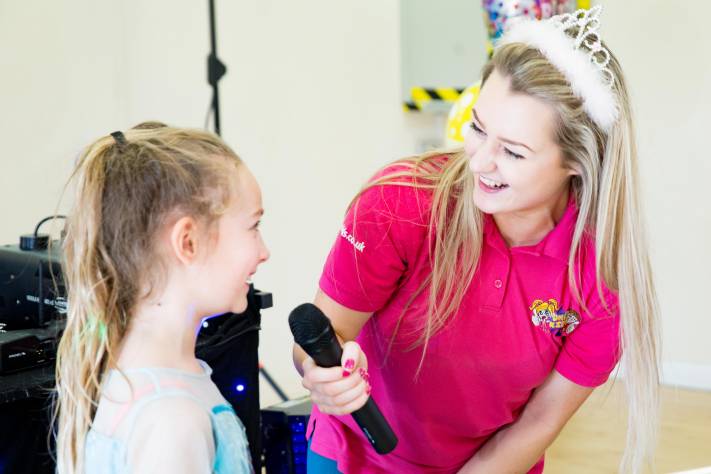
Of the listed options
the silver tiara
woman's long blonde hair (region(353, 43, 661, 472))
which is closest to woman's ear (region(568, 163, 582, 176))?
woman's long blonde hair (region(353, 43, 661, 472))

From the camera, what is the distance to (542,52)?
128 cm

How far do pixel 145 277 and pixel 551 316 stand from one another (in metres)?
0.63

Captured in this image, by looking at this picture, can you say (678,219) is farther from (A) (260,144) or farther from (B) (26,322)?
(B) (26,322)

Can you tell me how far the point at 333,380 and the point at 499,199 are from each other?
354 mm

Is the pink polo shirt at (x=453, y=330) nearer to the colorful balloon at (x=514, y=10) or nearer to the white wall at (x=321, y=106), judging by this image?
the colorful balloon at (x=514, y=10)

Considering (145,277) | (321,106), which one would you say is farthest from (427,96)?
(145,277)

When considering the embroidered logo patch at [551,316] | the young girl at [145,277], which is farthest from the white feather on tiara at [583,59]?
the young girl at [145,277]

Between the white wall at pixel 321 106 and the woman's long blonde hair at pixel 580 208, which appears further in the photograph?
the white wall at pixel 321 106

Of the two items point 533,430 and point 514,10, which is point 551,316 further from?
point 514,10

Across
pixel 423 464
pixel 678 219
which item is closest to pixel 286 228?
pixel 678 219

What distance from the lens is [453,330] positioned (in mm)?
1308

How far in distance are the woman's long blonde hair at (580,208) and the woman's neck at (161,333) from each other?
1.34 feet

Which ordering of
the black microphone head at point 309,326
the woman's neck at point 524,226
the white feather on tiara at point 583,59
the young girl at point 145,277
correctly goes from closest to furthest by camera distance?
the young girl at point 145,277, the black microphone head at point 309,326, the white feather on tiara at point 583,59, the woman's neck at point 524,226

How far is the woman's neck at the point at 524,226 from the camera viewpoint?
1354mm
